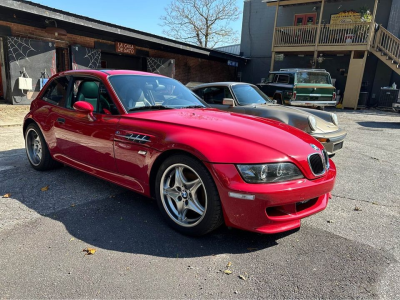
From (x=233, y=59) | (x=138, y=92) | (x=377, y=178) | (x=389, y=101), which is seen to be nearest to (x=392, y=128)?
(x=377, y=178)

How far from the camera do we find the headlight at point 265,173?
2.30m

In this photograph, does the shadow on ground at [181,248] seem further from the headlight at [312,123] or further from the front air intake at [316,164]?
the headlight at [312,123]

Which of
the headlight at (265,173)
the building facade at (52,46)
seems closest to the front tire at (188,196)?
the headlight at (265,173)

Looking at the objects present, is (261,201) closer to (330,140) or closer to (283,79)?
(330,140)

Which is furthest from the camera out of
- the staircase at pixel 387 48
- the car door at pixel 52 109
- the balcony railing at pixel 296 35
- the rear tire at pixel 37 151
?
the balcony railing at pixel 296 35

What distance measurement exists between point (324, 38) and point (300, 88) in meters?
8.34

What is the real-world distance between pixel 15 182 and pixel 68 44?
392 inches

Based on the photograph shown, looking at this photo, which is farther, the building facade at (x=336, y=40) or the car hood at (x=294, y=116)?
the building facade at (x=336, y=40)

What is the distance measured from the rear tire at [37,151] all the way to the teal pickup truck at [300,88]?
8.61m

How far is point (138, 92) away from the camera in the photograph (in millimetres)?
3424

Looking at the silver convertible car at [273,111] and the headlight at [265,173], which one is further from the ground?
the silver convertible car at [273,111]

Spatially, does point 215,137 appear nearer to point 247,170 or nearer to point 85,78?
point 247,170

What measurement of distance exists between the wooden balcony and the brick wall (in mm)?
4583

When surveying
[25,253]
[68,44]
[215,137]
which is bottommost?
[25,253]
